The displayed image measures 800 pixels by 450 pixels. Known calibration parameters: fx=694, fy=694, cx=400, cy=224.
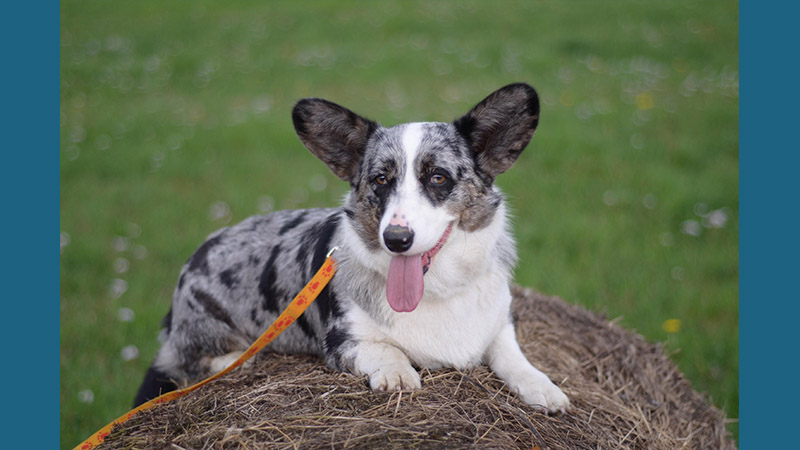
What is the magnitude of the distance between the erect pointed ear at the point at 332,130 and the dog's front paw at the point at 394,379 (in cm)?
107

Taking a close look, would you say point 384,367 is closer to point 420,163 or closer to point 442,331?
point 442,331

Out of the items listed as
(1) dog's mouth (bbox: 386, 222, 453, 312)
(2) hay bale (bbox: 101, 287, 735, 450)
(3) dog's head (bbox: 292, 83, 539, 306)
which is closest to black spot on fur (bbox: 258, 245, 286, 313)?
(2) hay bale (bbox: 101, 287, 735, 450)

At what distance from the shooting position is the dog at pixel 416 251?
3.18 m

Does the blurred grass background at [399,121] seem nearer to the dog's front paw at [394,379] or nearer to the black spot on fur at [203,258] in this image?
the black spot on fur at [203,258]

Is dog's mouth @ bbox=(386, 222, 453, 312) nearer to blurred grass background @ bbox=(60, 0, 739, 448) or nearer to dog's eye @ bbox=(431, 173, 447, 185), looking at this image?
dog's eye @ bbox=(431, 173, 447, 185)

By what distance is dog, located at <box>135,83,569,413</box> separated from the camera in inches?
125

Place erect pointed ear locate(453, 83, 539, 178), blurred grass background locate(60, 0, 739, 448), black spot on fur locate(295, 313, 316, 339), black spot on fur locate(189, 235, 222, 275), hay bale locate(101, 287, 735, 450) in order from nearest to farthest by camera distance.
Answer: hay bale locate(101, 287, 735, 450) → erect pointed ear locate(453, 83, 539, 178) → black spot on fur locate(295, 313, 316, 339) → black spot on fur locate(189, 235, 222, 275) → blurred grass background locate(60, 0, 739, 448)

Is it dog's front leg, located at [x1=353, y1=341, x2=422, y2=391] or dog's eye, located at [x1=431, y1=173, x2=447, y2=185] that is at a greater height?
dog's eye, located at [x1=431, y1=173, x2=447, y2=185]

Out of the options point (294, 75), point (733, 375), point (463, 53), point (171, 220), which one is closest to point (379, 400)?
point (733, 375)

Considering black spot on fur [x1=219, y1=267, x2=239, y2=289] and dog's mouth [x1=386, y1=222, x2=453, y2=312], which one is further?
black spot on fur [x1=219, y1=267, x2=239, y2=289]

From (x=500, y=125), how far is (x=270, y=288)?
1.61 meters

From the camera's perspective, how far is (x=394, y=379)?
10.1ft

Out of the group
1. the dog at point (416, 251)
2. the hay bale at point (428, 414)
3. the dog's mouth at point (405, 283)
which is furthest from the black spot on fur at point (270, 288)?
the dog's mouth at point (405, 283)

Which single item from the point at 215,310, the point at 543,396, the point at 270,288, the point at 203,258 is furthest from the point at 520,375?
the point at 203,258
